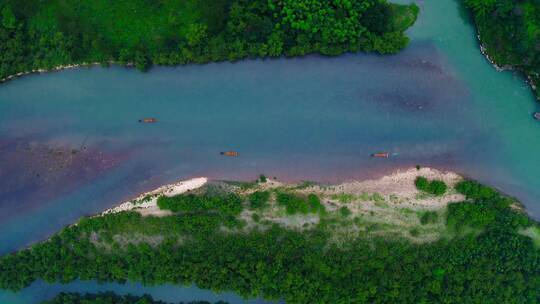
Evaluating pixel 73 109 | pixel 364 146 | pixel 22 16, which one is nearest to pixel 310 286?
pixel 364 146

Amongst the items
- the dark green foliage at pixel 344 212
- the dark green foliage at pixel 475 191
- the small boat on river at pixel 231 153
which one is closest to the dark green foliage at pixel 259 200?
the small boat on river at pixel 231 153

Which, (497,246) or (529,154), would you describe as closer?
(497,246)

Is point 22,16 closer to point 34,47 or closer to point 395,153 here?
point 34,47

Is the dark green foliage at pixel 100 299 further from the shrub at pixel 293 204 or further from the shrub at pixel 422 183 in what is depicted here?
the shrub at pixel 422 183

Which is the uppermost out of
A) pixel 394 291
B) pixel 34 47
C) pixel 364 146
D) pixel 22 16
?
pixel 22 16

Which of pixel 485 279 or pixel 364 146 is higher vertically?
pixel 364 146

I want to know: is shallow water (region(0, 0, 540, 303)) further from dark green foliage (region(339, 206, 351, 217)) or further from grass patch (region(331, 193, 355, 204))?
dark green foliage (region(339, 206, 351, 217))

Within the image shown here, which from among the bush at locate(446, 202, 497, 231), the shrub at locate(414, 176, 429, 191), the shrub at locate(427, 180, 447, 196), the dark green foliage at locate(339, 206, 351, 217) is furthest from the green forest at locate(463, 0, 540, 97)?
the dark green foliage at locate(339, 206, 351, 217)
